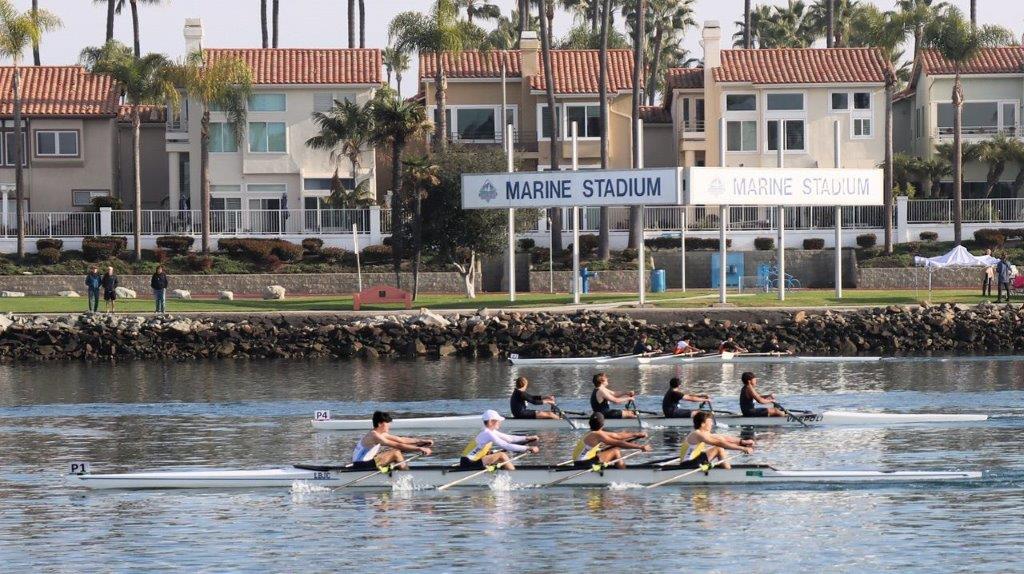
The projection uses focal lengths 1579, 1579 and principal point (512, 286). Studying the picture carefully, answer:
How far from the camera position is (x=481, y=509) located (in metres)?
26.1

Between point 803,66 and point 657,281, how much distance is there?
2250cm

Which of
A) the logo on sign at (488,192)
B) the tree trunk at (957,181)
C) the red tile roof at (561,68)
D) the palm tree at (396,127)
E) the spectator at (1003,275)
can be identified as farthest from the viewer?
the red tile roof at (561,68)

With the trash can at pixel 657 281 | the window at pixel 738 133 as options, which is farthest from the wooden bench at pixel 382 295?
the window at pixel 738 133

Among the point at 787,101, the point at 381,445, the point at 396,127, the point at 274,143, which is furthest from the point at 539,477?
the point at 787,101

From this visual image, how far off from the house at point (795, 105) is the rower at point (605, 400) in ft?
161

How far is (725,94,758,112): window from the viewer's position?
81.8 m

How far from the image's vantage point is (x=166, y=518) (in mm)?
25766

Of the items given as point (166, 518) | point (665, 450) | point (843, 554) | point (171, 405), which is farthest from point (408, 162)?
point (843, 554)

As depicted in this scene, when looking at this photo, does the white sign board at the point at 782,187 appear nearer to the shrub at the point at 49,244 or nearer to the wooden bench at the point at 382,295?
the wooden bench at the point at 382,295

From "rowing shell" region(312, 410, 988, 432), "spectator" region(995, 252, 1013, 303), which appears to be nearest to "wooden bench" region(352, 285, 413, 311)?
"spectator" region(995, 252, 1013, 303)

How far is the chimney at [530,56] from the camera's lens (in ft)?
274

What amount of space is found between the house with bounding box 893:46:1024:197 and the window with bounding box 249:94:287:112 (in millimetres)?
32701

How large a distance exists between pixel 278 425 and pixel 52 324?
71.6ft

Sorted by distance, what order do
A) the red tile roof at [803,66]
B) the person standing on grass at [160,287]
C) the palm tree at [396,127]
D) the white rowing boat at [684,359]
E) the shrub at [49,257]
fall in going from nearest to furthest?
the white rowing boat at [684,359], the person standing on grass at [160,287], the palm tree at [396,127], the shrub at [49,257], the red tile roof at [803,66]
